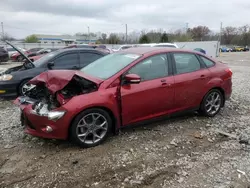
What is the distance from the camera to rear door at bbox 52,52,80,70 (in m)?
7.19

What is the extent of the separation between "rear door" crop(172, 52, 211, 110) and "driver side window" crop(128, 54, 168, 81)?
243mm

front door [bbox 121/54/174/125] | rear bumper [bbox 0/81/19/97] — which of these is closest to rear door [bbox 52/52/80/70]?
rear bumper [bbox 0/81/19/97]

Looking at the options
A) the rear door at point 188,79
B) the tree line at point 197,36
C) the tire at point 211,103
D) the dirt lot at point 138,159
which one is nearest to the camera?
the dirt lot at point 138,159

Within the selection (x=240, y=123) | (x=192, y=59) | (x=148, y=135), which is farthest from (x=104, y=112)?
(x=240, y=123)

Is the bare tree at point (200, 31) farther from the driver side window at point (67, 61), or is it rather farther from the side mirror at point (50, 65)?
the side mirror at point (50, 65)

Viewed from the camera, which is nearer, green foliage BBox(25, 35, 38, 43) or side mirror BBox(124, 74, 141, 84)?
side mirror BBox(124, 74, 141, 84)

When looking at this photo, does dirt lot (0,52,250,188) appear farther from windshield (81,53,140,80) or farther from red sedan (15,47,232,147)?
windshield (81,53,140,80)

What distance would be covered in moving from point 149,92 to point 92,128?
3.80ft

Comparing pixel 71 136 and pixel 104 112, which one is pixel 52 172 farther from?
pixel 104 112

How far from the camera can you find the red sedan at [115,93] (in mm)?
3662

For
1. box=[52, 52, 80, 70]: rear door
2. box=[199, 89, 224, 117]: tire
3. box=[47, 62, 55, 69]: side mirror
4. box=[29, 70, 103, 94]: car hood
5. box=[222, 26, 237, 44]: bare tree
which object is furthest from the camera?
box=[222, 26, 237, 44]: bare tree

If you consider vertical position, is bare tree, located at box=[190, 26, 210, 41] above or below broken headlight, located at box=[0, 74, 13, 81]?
above

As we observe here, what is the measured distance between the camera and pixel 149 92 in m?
4.20

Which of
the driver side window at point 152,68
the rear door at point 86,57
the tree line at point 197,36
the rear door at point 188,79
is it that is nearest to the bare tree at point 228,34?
the tree line at point 197,36
